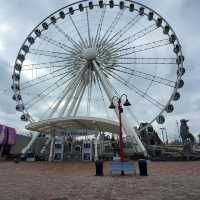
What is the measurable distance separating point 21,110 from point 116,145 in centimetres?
1933

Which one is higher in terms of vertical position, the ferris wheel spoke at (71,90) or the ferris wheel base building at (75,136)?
the ferris wheel spoke at (71,90)

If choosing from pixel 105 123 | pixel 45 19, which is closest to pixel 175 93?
pixel 105 123

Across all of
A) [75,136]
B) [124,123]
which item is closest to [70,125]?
[75,136]

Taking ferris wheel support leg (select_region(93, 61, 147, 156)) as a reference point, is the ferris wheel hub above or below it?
above

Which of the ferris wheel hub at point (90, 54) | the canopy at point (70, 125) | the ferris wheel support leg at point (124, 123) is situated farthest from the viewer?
the ferris wheel hub at point (90, 54)

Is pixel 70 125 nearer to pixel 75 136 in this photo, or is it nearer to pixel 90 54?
pixel 75 136

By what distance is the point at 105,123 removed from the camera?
35.2 meters

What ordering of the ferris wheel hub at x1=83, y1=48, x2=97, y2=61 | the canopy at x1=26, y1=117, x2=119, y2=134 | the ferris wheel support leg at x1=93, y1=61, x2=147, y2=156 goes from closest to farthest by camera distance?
1. the ferris wheel support leg at x1=93, y1=61, x2=147, y2=156
2. the canopy at x1=26, y1=117, x2=119, y2=134
3. the ferris wheel hub at x1=83, y1=48, x2=97, y2=61

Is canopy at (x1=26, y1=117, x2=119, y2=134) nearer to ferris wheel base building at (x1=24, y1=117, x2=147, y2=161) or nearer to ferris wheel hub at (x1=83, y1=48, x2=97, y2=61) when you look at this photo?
ferris wheel base building at (x1=24, y1=117, x2=147, y2=161)

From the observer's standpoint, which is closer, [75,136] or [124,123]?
[124,123]

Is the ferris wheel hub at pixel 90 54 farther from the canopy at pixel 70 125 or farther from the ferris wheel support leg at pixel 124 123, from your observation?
the canopy at pixel 70 125

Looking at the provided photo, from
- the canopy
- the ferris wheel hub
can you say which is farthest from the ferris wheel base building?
the ferris wheel hub

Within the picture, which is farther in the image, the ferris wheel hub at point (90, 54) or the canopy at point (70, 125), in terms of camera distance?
the ferris wheel hub at point (90, 54)

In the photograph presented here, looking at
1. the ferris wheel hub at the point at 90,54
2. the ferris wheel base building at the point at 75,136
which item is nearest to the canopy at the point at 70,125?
the ferris wheel base building at the point at 75,136
